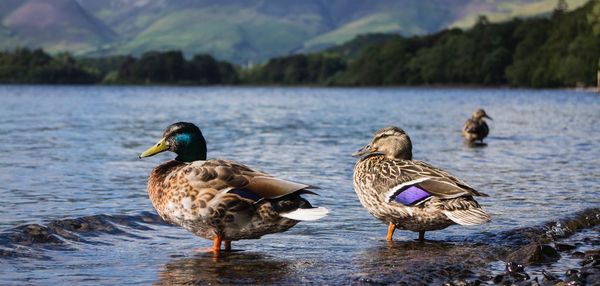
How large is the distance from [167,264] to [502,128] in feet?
112

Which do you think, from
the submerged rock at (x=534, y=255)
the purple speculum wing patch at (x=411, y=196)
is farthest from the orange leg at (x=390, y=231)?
the submerged rock at (x=534, y=255)

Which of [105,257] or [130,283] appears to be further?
[105,257]

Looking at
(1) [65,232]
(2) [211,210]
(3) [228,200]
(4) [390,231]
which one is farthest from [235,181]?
(1) [65,232]

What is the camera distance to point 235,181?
10.2 m

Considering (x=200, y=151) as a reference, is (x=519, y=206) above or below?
below

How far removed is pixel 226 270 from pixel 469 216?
9.22ft

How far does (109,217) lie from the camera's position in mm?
13867

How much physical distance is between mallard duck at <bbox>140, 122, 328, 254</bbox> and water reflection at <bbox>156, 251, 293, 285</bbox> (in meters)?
0.30

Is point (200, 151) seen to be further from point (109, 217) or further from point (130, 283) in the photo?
point (109, 217)

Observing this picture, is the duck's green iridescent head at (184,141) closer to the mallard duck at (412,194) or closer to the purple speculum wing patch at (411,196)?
the mallard duck at (412,194)

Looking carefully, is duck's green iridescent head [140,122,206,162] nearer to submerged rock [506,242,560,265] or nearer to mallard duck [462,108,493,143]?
submerged rock [506,242,560,265]

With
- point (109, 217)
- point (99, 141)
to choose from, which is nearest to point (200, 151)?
point (109, 217)

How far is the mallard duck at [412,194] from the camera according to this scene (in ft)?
35.0

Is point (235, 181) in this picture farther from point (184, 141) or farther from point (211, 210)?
point (184, 141)
